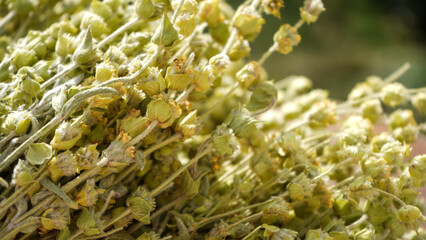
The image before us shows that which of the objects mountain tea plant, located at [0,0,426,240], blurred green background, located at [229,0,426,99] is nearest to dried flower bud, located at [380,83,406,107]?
mountain tea plant, located at [0,0,426,240]

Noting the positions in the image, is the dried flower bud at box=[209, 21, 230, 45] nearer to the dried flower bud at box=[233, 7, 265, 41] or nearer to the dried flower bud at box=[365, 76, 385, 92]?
the dried flower bud at box=[233, 7, 265, 41]

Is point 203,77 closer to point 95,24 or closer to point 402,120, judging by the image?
point 95,24

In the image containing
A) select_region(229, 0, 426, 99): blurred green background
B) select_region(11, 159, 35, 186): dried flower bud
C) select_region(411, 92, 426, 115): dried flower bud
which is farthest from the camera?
select_region(229, 0, 426, 99): blurred green background

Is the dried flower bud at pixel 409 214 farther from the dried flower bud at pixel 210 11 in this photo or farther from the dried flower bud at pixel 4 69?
the dried flower bud at pixel 4 69

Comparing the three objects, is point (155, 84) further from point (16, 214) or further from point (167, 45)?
point (16, 214)

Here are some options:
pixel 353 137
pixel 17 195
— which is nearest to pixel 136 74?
pixel 17 195

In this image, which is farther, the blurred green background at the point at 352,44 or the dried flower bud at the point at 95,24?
the blurred green background at the point at 352,44

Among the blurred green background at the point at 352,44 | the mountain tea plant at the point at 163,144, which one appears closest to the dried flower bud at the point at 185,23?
the mountain tea plant at the point at 163,144
